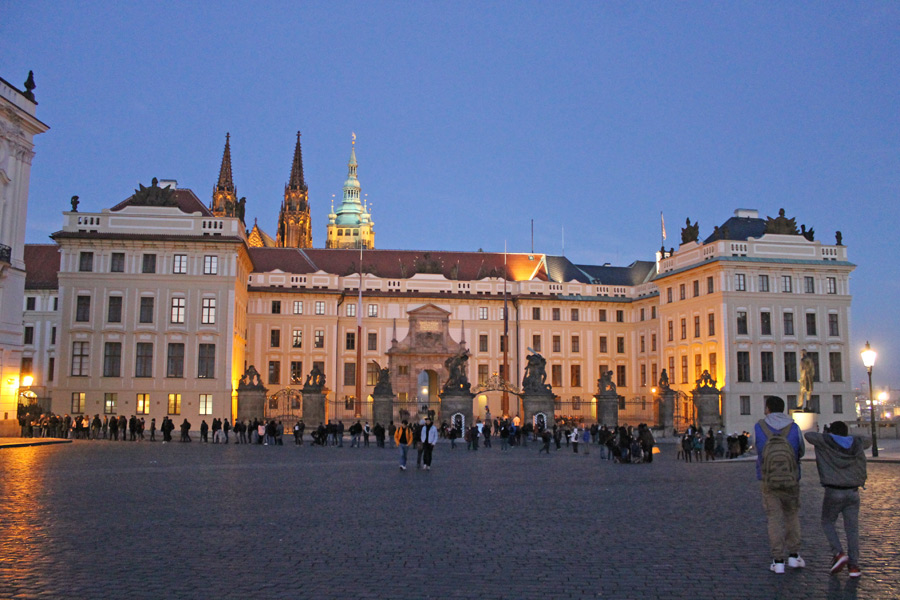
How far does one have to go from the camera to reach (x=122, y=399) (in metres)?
51.2

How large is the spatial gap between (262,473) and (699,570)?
1462 cm

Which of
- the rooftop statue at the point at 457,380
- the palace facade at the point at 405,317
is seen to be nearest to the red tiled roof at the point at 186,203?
the palace facade at the point at 405,317

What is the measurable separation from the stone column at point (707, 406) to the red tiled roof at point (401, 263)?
28.9m

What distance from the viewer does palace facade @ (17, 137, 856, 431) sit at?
5209 centimetres

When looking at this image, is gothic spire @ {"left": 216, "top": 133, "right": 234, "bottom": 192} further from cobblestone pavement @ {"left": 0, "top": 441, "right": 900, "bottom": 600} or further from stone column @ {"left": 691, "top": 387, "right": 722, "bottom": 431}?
cobblestone pavement @ {"left": 0, "top": 441, "right": 900, "bottom": 600}

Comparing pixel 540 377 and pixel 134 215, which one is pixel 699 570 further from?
pixel 134 215

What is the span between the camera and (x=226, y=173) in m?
117

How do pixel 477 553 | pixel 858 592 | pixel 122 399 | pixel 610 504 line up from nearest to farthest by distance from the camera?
1. pixel 858 592
2. pixel 477 553
3. pixel 610 504
4. pixel 122 399

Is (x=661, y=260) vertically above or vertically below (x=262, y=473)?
above

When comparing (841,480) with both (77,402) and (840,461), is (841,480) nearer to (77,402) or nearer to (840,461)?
(840,461)

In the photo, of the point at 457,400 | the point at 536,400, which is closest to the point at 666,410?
the point at 536,400

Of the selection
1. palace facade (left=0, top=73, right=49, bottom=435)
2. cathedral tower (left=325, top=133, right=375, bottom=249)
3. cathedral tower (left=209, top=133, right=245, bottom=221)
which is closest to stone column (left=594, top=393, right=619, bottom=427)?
palace facade (left=0, top=73, right=49, bottom=435)

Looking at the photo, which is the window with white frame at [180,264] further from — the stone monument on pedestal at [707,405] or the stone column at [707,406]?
the stone column at [707,406]

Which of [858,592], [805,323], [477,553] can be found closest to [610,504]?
[477,553]
